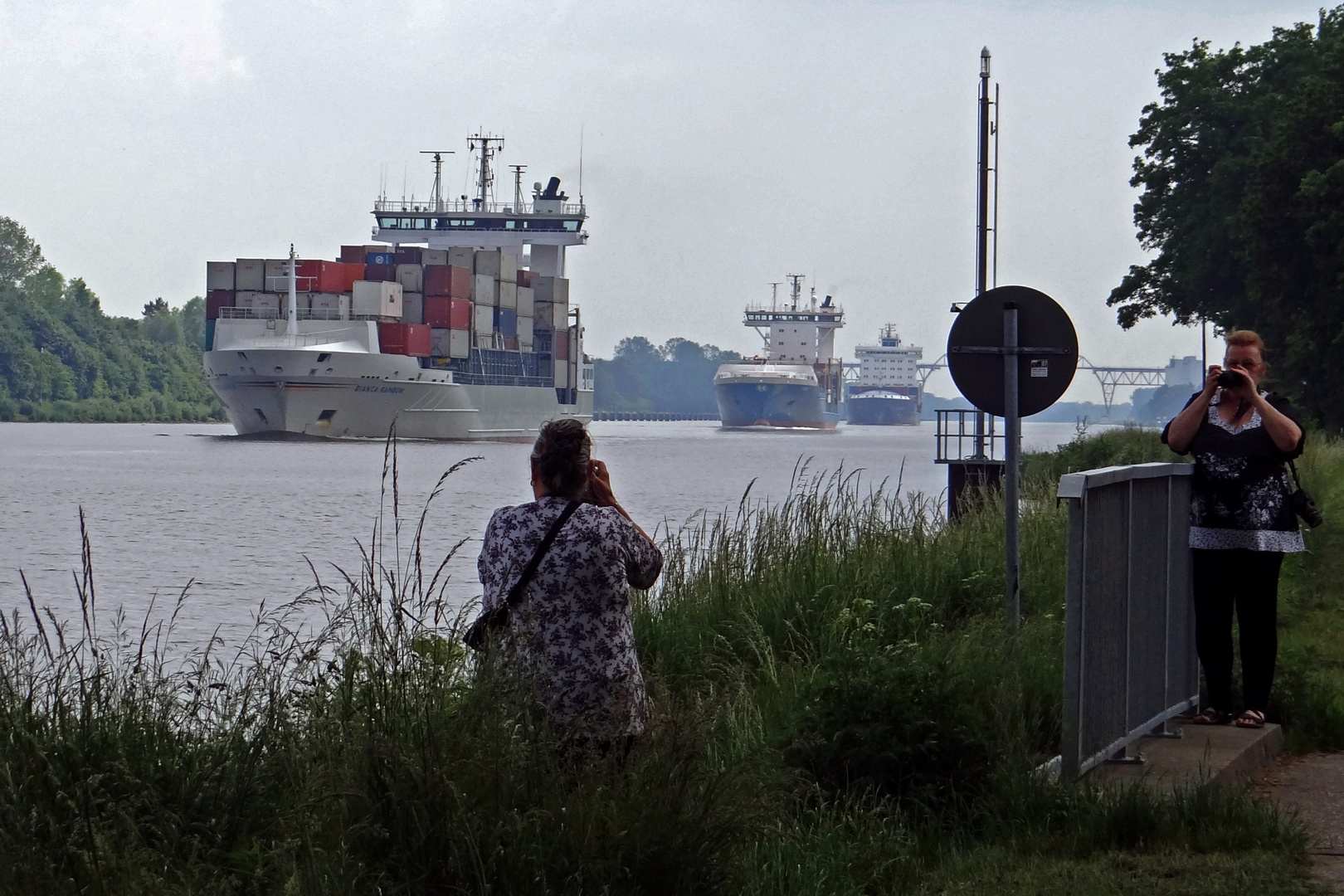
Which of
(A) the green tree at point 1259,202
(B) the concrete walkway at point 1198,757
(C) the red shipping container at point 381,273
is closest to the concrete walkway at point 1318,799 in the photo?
(B) the concrete walkway at point 1198,757

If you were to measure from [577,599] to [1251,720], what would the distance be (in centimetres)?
293

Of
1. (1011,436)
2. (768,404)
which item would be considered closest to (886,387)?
(768,404)

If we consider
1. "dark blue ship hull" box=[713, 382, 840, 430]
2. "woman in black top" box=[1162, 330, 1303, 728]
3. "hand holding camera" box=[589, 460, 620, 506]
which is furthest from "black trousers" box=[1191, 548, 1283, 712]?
"dark blue ship hull" box=[713, 382, 840, 430]

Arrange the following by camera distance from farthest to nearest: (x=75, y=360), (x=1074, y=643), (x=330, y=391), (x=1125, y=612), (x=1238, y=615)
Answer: (x=75, y=360) < (x=330, y=391) < (x=1238, y=615) < (x=1125, y=612) < (x=1074, y=643)

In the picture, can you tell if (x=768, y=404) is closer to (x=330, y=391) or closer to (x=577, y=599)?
(x=330, y=391)

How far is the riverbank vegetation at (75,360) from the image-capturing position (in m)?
109

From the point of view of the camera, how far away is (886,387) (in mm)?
177375

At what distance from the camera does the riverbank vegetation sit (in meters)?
109

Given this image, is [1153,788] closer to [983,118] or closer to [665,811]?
[665,811]

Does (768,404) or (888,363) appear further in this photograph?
(888,363)

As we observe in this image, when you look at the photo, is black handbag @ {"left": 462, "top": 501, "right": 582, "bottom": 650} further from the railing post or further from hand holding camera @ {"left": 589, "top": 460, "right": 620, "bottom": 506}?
the railing post

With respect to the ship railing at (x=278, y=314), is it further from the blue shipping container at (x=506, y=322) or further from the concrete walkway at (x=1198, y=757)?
the concrete walkway at (x=1198, y=757)

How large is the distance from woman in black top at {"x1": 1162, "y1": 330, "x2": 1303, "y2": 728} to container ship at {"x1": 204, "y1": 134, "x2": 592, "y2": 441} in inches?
2478

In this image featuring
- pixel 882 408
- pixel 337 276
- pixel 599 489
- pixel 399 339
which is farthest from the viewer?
pixel 882 408
